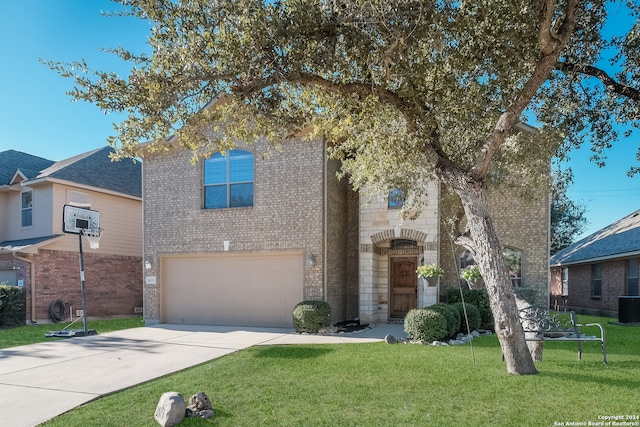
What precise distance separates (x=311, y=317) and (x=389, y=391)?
5692 millimetres

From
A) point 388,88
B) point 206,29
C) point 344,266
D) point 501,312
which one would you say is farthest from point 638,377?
point 344,266

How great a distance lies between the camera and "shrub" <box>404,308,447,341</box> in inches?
371

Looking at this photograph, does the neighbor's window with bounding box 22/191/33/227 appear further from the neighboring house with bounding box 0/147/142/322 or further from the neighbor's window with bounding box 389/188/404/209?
the neighbor's window with bounding box 389/188/404/209

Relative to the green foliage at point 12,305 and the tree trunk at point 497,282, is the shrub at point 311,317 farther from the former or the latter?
the green foliage at point 12,305

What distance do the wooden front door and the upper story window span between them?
535 cm

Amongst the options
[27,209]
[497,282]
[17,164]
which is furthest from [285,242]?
[17,164]

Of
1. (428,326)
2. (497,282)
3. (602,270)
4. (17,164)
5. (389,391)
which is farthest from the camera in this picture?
(17,164)

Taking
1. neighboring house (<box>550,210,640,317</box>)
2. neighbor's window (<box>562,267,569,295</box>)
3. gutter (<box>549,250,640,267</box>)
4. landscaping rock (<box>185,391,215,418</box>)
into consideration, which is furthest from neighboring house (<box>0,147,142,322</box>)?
neighbor's window (<box>562,267,569,295</box>)

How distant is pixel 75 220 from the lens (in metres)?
12.1

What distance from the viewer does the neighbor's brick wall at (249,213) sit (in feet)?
41.0

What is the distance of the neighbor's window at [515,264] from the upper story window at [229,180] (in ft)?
28.4

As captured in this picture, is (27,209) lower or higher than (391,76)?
lower

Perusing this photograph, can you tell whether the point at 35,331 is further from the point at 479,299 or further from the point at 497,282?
the point at 479,299

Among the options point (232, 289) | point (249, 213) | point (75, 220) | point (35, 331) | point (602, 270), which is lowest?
point (35, 331)
